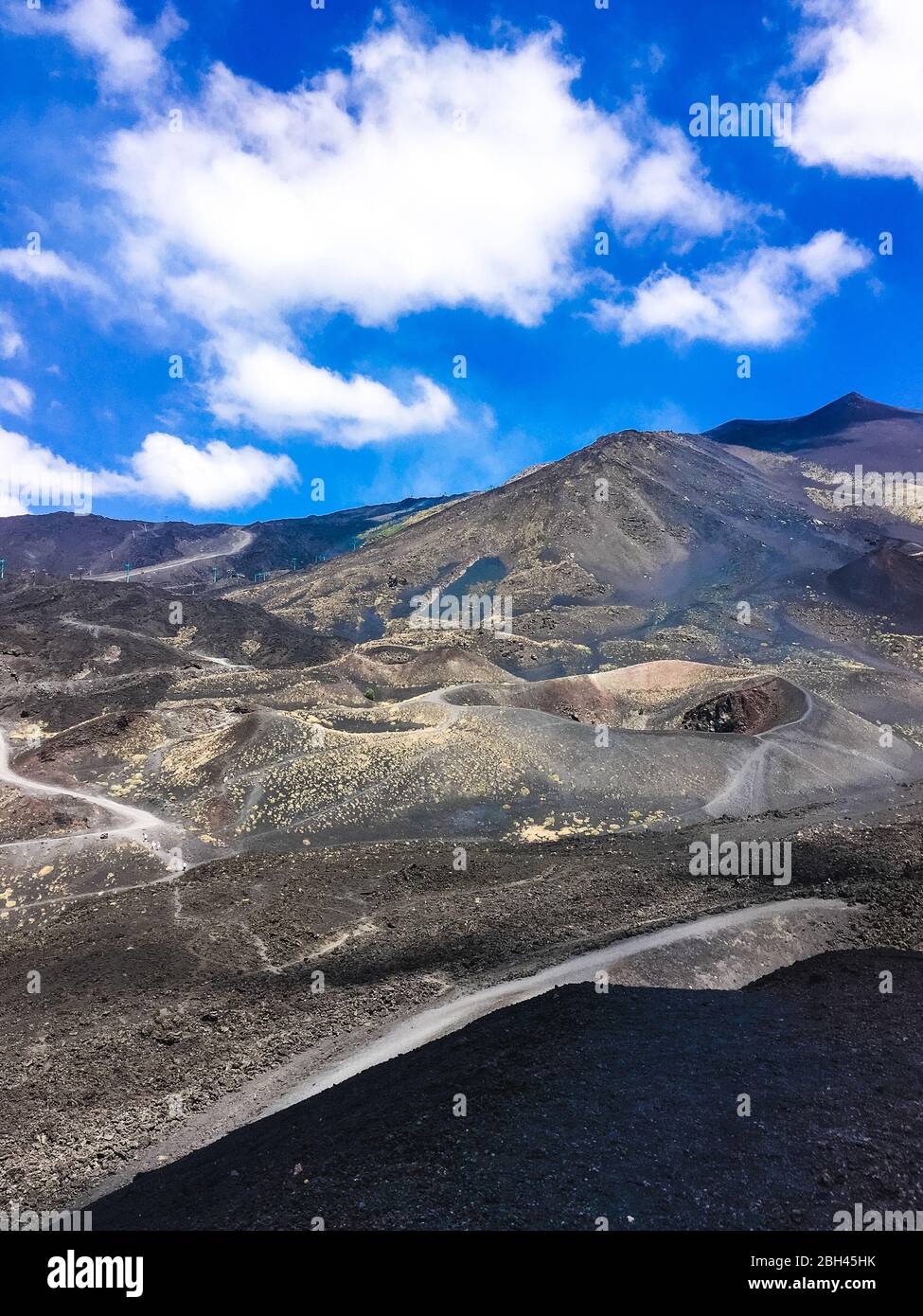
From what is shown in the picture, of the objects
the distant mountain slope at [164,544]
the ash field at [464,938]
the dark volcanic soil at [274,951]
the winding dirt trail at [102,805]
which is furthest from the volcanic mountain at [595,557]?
the dark volcanic soil at [274,951]

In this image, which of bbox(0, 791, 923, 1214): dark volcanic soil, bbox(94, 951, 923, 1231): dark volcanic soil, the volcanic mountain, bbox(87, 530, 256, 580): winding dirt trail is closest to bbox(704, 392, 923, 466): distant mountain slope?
the volcanic mountain

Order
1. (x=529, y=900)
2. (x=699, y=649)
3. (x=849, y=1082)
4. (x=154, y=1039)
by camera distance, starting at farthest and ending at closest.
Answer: (x=699, y=649) → (x=529, y=900) → (x=154, y=1039) → (x=849, y=1082)

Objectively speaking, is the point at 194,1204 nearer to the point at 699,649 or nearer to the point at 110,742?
the point at 110,742

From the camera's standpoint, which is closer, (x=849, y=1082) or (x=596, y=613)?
(x=849, y=1082)

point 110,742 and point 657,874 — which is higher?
point 110,742

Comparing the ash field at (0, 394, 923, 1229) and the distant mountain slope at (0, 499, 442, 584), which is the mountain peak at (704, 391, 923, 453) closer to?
the distant mountain slope at (0, 499, 442, 584)

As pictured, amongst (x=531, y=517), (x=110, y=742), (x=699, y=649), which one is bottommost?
(x=110, y=742)

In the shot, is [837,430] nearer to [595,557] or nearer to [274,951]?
[595,557]

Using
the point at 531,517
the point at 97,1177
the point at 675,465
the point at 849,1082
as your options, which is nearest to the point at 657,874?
the point at 849,1082

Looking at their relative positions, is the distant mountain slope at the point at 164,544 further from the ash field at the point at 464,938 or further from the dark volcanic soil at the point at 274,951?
the dark volcanic soil at the point at 274,951
